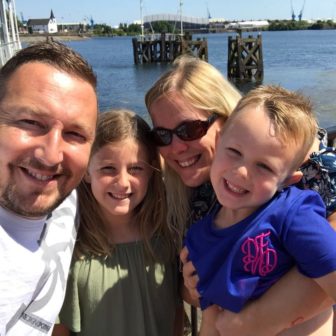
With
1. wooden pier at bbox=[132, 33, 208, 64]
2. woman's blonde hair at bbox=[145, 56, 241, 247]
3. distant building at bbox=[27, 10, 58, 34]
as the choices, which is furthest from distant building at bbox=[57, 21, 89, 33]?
woman's blonde hair at bbox=[145, 56, 241, 247]

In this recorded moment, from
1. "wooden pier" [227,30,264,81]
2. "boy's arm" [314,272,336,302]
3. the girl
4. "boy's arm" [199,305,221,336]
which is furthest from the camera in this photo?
"wooden pier" [227,30,264,81]

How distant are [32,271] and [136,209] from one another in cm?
76

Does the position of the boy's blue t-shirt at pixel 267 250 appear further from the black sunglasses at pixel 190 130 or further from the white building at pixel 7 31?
the white building at pixel 7 31

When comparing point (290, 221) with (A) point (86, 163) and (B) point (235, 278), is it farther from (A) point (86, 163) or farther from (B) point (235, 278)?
(A) point (86, 163)

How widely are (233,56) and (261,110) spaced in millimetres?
35250

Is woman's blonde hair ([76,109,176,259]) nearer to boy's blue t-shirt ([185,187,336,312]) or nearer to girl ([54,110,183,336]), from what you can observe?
girl ([54,110,183,336])

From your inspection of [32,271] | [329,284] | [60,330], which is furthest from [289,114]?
[60,330]

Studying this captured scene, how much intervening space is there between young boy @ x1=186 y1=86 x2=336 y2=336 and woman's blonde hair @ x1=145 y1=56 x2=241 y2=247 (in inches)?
20.4

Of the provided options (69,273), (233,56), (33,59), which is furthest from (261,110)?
(233,56)

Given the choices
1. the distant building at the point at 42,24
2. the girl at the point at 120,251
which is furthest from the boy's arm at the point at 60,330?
the distant building at the point at 42,24

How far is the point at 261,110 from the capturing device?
5.93 feet

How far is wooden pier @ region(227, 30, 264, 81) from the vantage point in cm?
3466

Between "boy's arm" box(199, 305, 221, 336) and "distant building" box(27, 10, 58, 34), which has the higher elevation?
"boy's arm" box(199, 305, 221, 336)

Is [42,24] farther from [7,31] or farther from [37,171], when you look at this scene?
[37,171]
